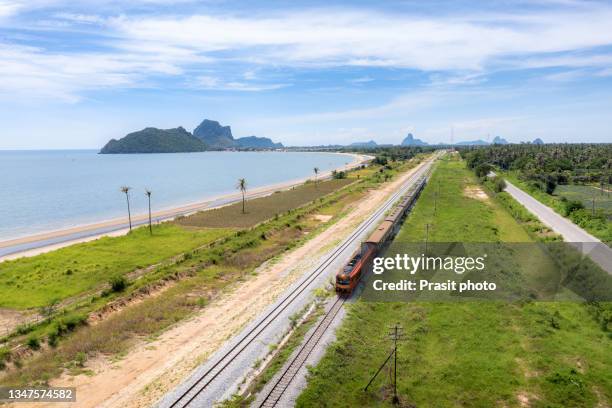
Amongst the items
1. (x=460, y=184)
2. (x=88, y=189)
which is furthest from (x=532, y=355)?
(x=88, y=189)

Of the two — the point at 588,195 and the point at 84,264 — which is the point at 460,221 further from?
the point at 588,195

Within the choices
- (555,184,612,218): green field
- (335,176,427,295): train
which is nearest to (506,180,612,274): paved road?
(555,184,612,218): green field

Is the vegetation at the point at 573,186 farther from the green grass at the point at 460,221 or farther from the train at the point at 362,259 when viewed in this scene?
the train at the point at 362,259

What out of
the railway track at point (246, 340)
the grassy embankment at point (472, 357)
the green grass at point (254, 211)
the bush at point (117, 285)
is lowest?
the grassy embankment at point (472, 357)

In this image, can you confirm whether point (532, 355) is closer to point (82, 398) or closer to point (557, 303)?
point (557, 303)

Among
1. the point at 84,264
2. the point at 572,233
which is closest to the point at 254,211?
the point at 84,264

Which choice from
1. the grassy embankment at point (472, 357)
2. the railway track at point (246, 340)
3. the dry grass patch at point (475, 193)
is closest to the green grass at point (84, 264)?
the railway track at point (246, 340)
